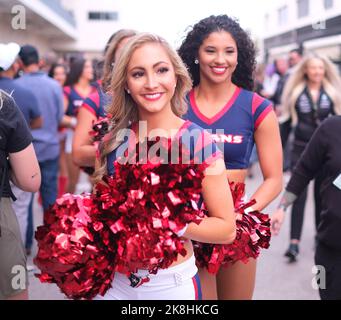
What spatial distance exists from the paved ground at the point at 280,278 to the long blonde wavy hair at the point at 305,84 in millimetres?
1200

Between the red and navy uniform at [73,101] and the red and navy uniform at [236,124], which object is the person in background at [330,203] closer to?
the red and navy uniform at [236,124]

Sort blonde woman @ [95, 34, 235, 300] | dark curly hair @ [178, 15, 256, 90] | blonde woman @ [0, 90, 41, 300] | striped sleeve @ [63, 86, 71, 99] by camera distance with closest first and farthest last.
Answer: blonde woman @ [95, 34, 235, 300]
blonde woman @ [0, 90, 41, 300]
dark curly hair @ [178, 15, 256, 90]
striped sleeve @ [63, 86, 71, 99]

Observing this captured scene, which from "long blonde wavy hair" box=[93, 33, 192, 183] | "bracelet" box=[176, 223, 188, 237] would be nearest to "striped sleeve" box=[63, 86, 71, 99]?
"long blonde wavy hair" box=[93, 33, 192, 183]

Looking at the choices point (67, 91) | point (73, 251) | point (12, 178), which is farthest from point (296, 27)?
point (73, 251)

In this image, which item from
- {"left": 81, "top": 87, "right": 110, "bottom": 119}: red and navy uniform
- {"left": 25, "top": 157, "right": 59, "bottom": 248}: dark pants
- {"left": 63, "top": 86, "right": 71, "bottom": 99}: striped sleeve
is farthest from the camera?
{"left": 63, "top": 86, "right": 71, "bottom": 99}: striped sleeve

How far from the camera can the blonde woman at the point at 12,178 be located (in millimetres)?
1892

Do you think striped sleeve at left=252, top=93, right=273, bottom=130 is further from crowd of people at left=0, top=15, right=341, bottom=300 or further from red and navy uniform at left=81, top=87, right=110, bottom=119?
red and navy uniform at left=81, top=87, right=110, bottom=119

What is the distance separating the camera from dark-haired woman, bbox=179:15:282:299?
229 cm

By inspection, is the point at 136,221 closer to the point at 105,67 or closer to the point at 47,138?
the point at 105,67

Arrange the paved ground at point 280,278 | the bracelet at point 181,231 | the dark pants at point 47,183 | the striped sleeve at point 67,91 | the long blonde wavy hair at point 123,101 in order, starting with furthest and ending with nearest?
1. the striped sleeve at point 67,91
2. the dark pants at point 47,183
3. the paved ground at point 280,278
4. the long blonde wavy hair at point 123,101
5. the bracelet at point 181,231

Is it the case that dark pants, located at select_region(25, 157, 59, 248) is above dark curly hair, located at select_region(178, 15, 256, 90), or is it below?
below

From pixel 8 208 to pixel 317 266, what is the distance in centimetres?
145

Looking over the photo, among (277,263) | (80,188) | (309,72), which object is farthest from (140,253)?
(80,188)

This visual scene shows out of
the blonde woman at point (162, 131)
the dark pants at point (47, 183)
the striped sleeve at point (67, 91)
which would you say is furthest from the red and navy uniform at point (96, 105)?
the striped sleeve at point (67, 91)
